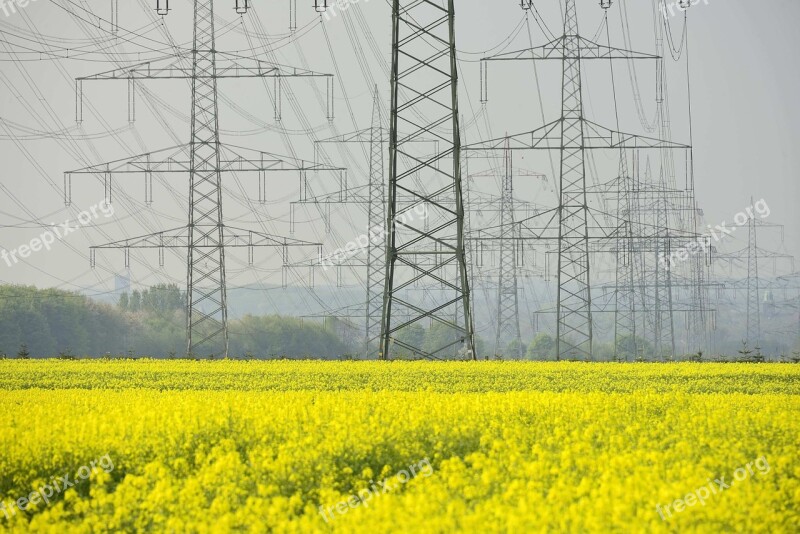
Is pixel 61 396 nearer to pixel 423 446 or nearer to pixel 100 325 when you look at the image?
pixel 423 446

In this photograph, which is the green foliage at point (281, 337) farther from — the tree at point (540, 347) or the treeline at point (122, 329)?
the tree at point (540, 347)

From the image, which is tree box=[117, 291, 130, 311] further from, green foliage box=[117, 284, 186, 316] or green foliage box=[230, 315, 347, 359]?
green foliage box=[230, 315, 347, 359]

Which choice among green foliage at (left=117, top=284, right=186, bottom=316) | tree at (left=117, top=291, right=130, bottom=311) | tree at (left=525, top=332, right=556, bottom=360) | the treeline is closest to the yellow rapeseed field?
the treeline

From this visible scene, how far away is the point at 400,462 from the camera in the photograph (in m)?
10.6

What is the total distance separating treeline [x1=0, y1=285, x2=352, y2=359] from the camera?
73562 mm

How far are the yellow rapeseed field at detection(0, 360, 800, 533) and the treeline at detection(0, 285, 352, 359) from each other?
57.5m

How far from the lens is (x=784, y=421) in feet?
38.3

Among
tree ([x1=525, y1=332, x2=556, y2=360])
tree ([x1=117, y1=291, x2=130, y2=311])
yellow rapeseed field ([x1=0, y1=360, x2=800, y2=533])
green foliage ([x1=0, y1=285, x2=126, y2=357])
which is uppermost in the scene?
tree ([x1=117, y1=291, x2=130, y2=311])

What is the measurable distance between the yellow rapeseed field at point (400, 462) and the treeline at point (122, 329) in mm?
57453

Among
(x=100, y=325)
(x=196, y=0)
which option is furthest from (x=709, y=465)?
(x=100, y=325)

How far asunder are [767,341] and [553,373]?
387 feet

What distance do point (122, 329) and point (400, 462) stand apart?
77.7 m

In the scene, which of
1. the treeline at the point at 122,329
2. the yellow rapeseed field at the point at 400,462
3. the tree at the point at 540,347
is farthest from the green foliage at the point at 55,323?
the yellow rapeseed field at the point at 400,462

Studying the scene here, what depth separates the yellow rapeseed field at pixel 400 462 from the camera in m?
7.37
